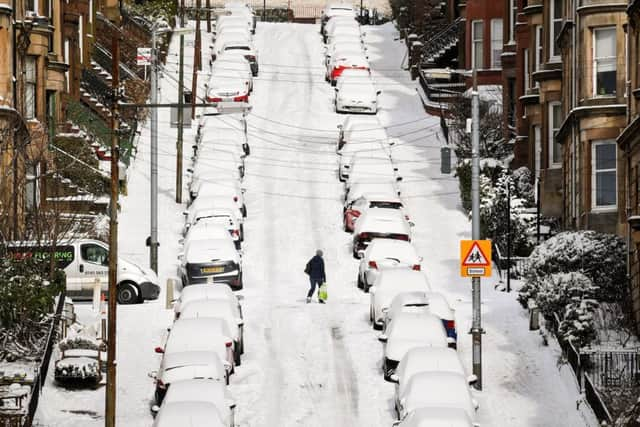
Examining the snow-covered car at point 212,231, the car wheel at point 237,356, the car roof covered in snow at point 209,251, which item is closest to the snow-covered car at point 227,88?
the snow-covered car at point 212,231

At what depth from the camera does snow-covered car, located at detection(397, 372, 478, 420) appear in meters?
30.4

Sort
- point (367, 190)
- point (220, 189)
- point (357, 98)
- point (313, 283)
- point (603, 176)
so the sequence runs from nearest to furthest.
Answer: point (313, 283) → point (603, 176) → point (367, 190) → point (220, 189) → point (357, 98)

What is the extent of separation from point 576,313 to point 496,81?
1377 inches

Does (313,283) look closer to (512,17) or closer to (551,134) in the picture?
(551,134)

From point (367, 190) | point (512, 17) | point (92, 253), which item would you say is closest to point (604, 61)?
point (367, 190)

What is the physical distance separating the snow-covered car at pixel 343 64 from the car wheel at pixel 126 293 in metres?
36.4

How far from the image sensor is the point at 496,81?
7169cm

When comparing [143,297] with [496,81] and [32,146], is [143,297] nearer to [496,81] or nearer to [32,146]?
[32,146]

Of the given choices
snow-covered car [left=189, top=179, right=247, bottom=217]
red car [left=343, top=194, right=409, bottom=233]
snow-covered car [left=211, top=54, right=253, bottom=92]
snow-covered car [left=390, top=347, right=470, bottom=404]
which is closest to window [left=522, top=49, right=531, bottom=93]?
red car [left=343, top=194, right=409, bottom=233]

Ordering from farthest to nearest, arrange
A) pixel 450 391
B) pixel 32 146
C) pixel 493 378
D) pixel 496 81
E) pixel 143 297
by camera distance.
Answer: pixel 496 81 < pixel 32 146 < pixel 143 297 < pixel 493 378 < pixel 450 391

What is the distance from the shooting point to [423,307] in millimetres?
38312

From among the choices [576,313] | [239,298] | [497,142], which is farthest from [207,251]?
[497,142]

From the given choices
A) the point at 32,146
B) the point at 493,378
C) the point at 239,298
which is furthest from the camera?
the point at 32,146

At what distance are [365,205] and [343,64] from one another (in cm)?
2779
